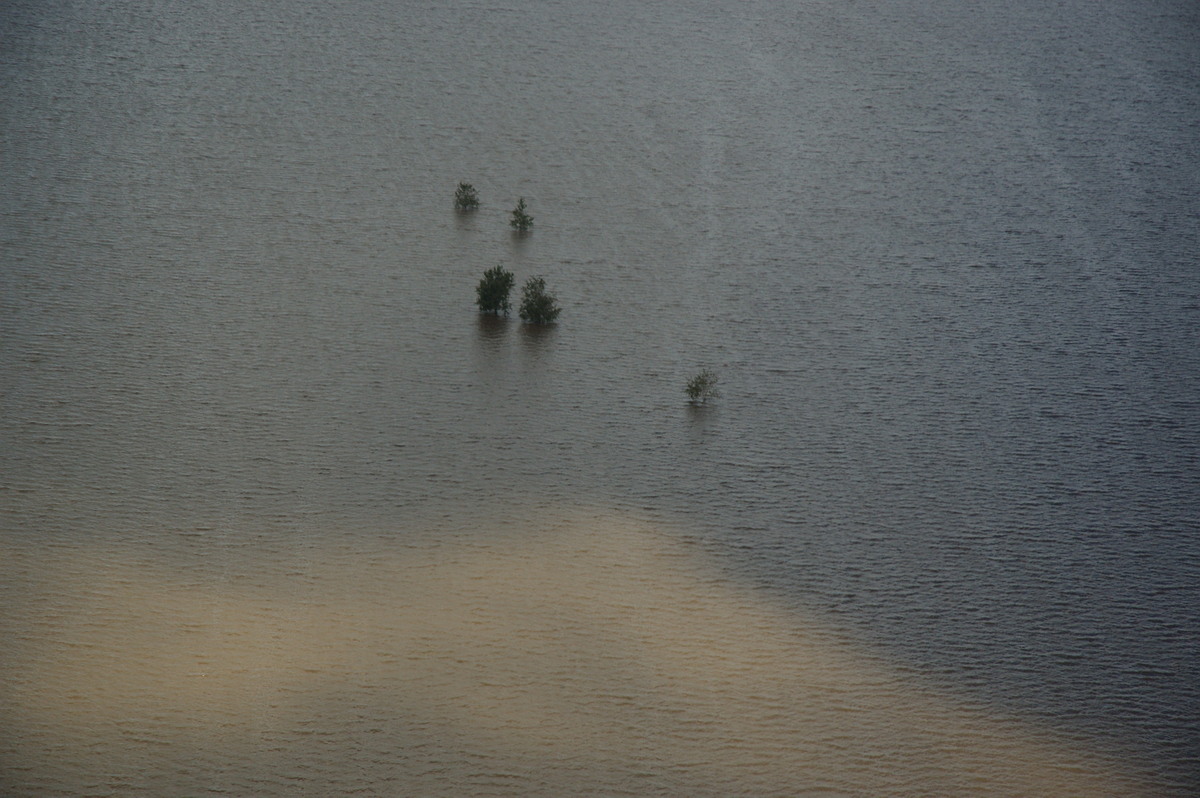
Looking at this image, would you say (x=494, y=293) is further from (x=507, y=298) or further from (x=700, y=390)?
(x=700, y=390)

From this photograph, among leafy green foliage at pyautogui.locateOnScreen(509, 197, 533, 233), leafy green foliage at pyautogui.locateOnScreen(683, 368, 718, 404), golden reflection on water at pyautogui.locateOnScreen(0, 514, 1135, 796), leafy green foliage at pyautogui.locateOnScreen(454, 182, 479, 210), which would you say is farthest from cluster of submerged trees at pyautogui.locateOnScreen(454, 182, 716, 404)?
golden reflection on water at pyautogui.locateOnScreen(0, 514, 1135, 796)

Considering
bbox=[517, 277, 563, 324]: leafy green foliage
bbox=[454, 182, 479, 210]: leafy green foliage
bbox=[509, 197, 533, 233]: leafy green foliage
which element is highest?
bbox=[454, 182, 479, 210]: leafy green foliage

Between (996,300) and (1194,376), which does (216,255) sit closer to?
(996,300)

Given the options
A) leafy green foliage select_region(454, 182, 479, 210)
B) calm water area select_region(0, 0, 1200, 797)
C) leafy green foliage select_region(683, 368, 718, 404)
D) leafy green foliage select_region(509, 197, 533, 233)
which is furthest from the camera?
leafy green foliage select_region(454, 182, 479, 210)

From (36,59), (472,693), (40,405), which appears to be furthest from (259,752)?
(36,59)

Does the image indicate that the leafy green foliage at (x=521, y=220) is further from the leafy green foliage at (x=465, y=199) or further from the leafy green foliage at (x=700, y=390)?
the leafy green foliage at (x=700, y=390)

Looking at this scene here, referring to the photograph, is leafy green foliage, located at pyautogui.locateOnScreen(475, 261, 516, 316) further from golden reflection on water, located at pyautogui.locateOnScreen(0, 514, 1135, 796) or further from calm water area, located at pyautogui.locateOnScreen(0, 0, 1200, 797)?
golden reflection on water, located at pyautogui.locateOnScreen(0, 514, 1135, 796)

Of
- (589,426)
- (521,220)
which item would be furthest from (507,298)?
(589,426)
